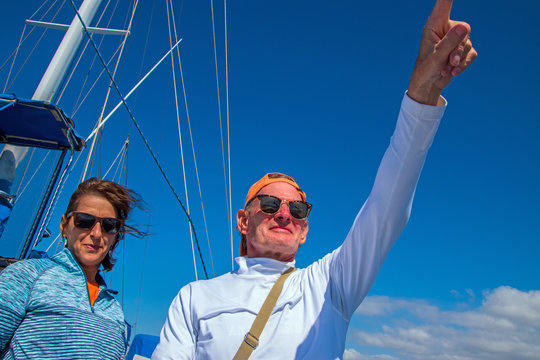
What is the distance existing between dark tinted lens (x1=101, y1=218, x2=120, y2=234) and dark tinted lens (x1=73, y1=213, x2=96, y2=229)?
70 millimetres

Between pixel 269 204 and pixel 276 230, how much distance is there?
187 millimetres

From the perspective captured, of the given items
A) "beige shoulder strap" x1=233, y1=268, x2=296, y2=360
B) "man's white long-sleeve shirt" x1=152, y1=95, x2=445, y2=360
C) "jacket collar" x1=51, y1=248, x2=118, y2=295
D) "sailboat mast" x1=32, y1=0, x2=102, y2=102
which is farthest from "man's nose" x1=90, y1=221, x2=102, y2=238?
"sailboat mast" x1=32, y1=0, x2=102, y2=102

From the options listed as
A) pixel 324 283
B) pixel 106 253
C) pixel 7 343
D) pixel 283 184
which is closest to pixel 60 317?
pixel 7 343

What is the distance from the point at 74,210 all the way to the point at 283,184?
55.3 inches

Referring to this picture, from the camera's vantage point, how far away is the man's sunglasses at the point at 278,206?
2.79 metres

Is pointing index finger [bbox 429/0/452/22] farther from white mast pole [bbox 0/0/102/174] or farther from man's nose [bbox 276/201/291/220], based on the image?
white mast pole [bbox 0/0/102/174]

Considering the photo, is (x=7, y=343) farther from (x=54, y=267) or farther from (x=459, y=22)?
(x=459, y=22)

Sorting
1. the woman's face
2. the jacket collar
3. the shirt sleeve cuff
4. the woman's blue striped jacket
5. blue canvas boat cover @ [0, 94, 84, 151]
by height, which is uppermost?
blue canvas boat cover @ [0, 94, 84, 151]

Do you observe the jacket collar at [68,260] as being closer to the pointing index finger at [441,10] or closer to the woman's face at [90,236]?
the woman's face at [90,236]

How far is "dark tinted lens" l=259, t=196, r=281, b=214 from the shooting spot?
2793 mm

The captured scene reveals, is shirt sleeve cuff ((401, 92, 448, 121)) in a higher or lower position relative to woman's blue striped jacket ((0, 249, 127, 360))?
higher

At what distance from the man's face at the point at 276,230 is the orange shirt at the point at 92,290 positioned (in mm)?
987

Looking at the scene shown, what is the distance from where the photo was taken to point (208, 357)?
2.17m

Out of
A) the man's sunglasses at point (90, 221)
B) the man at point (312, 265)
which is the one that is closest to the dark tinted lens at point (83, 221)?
the man's sunglasses at point (90, 221)
